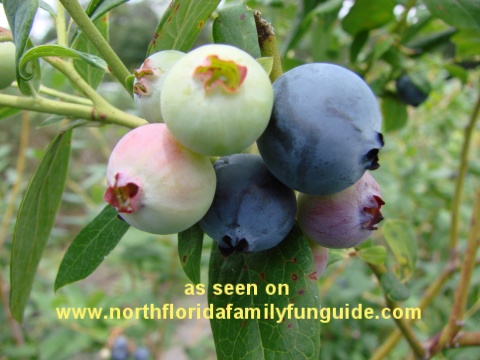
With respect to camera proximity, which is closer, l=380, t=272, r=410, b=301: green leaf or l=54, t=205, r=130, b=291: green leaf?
l=54, t=205, r=130, b=291: green leaf

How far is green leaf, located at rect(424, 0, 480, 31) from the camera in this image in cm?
95

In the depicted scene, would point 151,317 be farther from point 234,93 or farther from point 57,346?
point 234,93

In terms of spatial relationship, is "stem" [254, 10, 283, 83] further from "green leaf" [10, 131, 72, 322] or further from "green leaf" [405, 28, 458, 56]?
"green leaf" [405, 28, 458, 56]

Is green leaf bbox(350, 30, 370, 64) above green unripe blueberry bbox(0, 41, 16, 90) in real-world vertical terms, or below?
below

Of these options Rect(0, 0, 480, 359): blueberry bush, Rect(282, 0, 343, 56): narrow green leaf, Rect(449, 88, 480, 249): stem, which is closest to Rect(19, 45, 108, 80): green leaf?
Rect(0, 0, 480, 359): blueberry bush

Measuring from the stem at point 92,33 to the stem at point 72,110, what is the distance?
0.27 ft

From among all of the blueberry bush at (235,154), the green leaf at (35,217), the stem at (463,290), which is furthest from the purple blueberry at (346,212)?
the stem at (463,290)

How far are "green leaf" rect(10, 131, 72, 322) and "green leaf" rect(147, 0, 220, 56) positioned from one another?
0.95 feet

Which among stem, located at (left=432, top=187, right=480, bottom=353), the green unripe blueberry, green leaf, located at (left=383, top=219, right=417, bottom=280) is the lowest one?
stem, located at (left=432, top=187, right=480, bottom=353)

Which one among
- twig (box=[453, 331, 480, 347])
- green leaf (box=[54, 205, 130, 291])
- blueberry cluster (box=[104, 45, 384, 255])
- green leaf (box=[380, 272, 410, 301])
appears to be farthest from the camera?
twig (box=[453, 331, 480, 347])

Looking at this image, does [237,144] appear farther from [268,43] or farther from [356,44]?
[356,44]

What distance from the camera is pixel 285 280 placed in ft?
2.16

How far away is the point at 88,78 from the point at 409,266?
90 centimetres

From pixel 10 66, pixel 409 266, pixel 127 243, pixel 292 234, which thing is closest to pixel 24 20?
pixel 10 66
